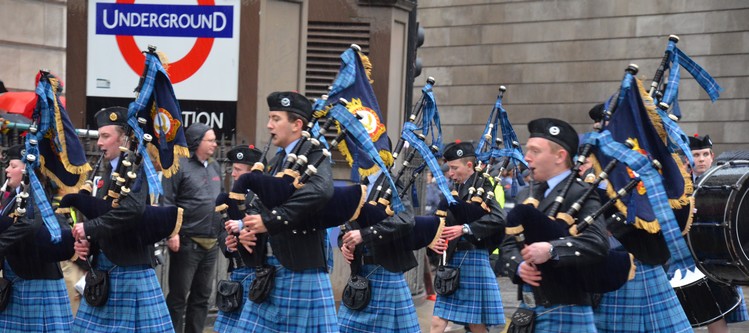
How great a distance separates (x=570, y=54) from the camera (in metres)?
21.0

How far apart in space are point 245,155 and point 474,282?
1757 mm

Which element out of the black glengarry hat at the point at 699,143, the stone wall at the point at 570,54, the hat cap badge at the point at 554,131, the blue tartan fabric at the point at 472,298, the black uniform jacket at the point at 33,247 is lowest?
the blue tartan fabric at the point at 472,298

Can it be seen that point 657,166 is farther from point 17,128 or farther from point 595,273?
point 17,128

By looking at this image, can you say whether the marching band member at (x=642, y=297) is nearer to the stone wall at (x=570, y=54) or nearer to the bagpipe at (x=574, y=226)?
the bagpipe at (x=574, y=226)

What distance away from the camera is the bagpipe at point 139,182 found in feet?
Answer: 19.6

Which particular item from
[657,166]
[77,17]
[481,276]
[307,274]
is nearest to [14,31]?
[77,17]

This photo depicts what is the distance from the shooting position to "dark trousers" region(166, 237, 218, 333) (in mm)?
7840

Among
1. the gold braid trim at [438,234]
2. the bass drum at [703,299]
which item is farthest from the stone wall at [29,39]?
the bass drum at [703,299]

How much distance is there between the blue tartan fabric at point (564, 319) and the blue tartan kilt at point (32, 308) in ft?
8.25

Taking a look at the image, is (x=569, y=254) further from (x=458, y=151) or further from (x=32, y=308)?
(x=458, y=151)

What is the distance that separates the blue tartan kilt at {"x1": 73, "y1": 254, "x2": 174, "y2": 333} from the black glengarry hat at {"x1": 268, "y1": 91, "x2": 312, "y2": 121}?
1.05 m

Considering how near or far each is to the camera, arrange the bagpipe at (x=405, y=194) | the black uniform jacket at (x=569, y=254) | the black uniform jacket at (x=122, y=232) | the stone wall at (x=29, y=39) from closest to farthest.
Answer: the black uniform jacket at (x=569, y=254), the black uniform jacket at (x=122, y=232), the bagpipe at (x=405, y=194), the stone wall at (x=29, y=39)

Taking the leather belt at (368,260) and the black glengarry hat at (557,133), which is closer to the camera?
the black glengarry hat at (557,133)

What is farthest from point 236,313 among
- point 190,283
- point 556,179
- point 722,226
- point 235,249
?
point 722,226
